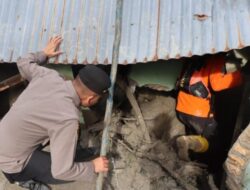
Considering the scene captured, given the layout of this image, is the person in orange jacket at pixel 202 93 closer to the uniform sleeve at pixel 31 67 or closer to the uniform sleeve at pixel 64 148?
the uniform sleeve at pixel 31 67

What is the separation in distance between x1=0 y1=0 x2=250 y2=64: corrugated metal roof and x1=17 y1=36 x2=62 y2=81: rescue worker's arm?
0.10 meters

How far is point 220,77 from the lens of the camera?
501 cm

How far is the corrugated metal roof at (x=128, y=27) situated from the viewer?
4.50 metres

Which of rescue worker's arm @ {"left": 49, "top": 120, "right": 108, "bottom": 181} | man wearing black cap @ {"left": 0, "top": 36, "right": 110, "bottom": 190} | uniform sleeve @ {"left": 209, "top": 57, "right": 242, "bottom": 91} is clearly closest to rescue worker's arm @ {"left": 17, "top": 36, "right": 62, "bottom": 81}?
man wearing black cap @ {"left": 0, "top": 36, "right": 110, "bottom": 190}

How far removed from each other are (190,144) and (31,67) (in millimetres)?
2224

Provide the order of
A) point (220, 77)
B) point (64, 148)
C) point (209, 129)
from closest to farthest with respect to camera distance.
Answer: point (64, 148) → point (220, 77) → point (209, 129)

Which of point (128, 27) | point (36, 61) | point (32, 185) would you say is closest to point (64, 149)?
point (36, 61)

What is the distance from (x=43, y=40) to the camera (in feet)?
16.4

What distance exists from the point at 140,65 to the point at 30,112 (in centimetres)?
183

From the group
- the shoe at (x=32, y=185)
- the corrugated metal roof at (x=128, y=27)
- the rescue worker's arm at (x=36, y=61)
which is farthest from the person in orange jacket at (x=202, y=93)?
the shoe at (x=32, y=185)

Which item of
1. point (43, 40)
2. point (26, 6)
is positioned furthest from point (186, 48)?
point (26, 6)

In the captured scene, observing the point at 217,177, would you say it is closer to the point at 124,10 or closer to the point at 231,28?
the point at 231,28

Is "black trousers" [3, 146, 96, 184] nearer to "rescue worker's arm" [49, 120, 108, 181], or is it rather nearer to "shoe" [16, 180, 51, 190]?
"shoe" [16, 180, 51, 190]

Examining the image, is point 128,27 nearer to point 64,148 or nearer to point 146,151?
point 146,151
